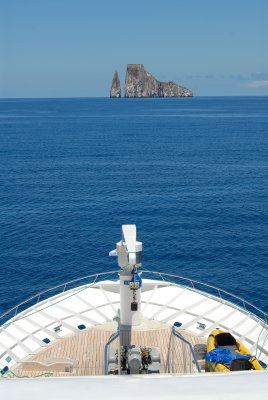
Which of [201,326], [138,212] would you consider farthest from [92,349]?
[138,212]

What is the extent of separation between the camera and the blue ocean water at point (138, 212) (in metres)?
48.5

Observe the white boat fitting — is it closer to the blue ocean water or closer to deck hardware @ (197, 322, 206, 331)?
deck hardware @ (197, 322, 206, 331)

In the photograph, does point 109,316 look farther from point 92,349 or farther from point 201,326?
point 201,326

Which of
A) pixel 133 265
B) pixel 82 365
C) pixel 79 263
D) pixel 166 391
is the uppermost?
pixel 166 391

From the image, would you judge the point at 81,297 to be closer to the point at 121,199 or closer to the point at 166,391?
the point at 166,391

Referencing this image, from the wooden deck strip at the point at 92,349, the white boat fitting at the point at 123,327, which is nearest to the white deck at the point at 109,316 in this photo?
the white boat fitting at the point at 123,327

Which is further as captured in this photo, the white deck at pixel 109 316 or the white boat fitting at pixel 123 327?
the white deck at pixel 109 316

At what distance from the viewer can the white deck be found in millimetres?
24438

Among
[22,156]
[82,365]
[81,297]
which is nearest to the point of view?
[82,365]

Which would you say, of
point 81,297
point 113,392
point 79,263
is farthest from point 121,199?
point 113,392

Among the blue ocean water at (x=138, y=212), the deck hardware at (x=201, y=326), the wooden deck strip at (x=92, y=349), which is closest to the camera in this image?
the wooden deck strip at (x=92, y=349)

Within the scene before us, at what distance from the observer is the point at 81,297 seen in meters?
29.9

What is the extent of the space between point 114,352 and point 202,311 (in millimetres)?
9449

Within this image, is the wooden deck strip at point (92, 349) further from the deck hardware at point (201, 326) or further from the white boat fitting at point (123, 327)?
the deck hardware at point (201, 326)
